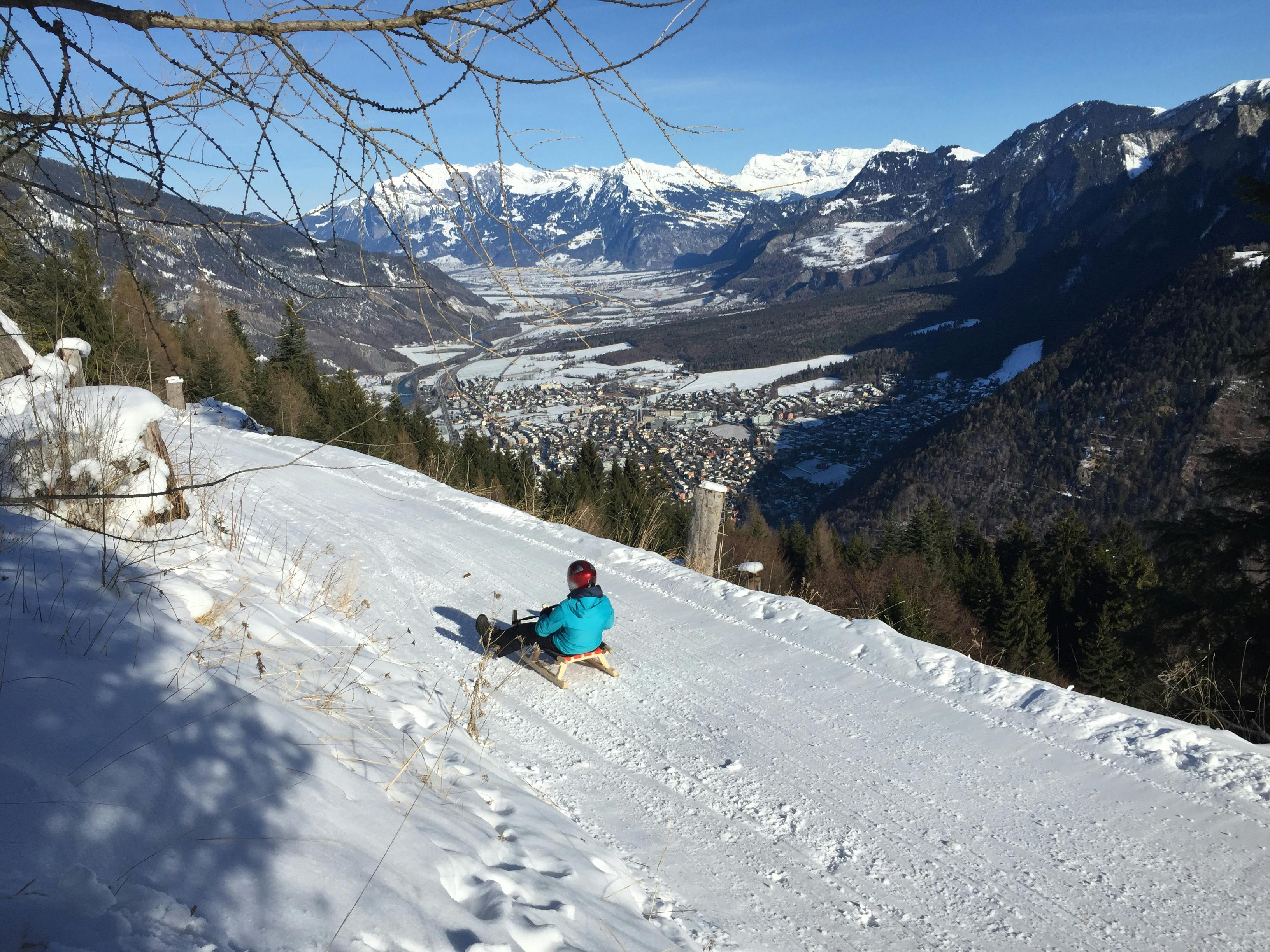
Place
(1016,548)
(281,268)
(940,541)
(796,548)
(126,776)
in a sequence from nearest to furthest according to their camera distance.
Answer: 1. (126,776)
2. (281,268)
3. (1016,548)
4. (796,548)
5. (940,541)

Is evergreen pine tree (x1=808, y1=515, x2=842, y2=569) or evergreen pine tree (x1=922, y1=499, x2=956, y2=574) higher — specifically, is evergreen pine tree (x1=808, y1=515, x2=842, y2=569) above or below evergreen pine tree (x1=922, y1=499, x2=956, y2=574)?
below

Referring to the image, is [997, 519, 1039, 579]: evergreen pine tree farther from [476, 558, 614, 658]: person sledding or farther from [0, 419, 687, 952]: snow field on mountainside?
[0, 419, 687, 952]: snow field on mountainside

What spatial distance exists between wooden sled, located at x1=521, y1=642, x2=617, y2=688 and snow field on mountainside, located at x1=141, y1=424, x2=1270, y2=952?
3.0 inches

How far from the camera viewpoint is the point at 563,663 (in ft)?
14.9

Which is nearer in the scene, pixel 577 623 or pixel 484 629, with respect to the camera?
pixel 577 623

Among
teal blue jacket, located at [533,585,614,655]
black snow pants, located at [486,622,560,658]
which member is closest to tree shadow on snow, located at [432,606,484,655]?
black snow pants, located at [486,622,560,658]

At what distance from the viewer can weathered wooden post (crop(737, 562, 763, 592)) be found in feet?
23.0

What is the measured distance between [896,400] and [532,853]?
11835 cm

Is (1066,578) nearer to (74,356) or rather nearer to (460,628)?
(460,628)

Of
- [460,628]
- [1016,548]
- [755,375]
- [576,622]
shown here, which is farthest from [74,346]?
[755,375]

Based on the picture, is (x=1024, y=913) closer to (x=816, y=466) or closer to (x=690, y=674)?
(x=690, y=674)

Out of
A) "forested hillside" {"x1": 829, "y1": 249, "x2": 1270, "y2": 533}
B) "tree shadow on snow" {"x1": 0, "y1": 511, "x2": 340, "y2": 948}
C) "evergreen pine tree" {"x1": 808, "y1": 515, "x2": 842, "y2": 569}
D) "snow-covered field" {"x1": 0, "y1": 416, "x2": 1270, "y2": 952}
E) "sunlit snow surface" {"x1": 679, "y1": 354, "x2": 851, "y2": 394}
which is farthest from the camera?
"sunlit snow surface" {"x1": 679, "y1": 354, "x2": 851, "y2": 394}

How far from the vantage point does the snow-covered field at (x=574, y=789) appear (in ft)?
5.46

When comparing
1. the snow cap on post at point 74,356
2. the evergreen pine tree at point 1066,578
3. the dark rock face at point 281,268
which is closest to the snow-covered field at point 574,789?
the dark rock face at point 281,268
